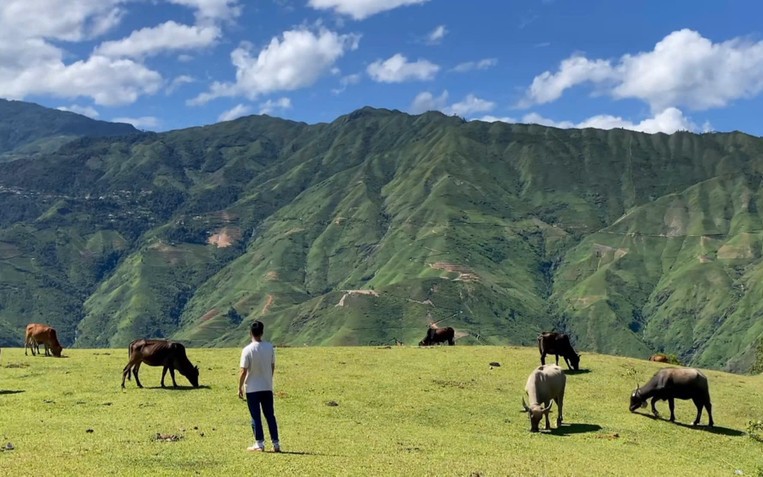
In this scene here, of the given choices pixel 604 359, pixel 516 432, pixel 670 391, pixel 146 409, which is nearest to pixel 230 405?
pixel 146 409

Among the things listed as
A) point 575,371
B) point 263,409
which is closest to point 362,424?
point 263,409

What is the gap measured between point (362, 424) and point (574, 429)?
962cm

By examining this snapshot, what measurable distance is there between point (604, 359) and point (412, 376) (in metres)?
18.4

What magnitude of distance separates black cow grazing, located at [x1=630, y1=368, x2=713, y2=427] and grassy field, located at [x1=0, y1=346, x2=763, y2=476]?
1.04 meters

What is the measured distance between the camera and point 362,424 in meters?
29.1

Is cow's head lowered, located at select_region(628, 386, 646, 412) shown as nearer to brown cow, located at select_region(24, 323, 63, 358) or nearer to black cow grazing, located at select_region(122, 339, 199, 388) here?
black cow grazing, located at select_region(122, 339, 199, 388)

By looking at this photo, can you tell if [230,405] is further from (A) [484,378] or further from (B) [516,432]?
(A) [484,378]

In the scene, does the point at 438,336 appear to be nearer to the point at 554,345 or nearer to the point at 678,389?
the point at 554,345

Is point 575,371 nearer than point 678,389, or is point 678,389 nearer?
point 678,389

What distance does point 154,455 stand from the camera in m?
20.8

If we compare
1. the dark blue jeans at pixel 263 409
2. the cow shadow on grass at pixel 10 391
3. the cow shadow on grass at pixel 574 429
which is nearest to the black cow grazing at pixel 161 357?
the cow shadow on grass at pixel 10 391

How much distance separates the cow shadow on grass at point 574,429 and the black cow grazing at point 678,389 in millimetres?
4676

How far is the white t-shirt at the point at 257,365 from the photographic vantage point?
2128 cm

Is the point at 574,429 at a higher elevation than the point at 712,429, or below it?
higher
